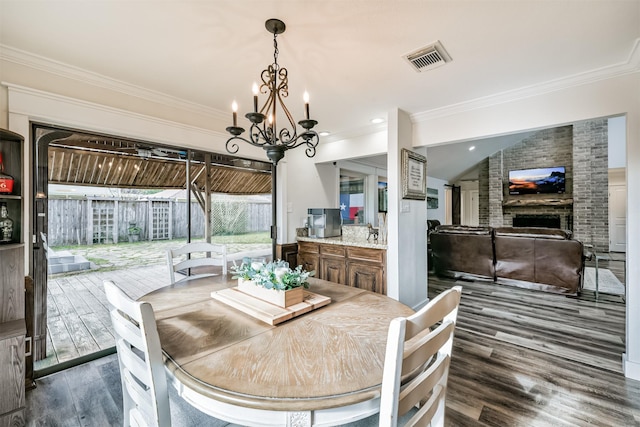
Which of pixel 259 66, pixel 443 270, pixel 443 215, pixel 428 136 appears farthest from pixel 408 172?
pixel 443 215

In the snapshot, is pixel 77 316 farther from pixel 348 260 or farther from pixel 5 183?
pixel 348 260

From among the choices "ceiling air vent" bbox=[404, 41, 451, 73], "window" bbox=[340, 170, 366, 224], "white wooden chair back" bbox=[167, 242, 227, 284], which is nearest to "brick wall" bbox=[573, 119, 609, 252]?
"window" bbox=[340, 170, 366, 224]

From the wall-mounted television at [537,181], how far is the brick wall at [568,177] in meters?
0.13

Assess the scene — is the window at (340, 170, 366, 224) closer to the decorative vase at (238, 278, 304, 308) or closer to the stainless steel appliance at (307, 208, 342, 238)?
the stainless steel appliance at (307, 208, 342, 238)

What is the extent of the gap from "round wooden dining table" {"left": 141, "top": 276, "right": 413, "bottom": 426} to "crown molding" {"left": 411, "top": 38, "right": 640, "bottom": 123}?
235 centimetres

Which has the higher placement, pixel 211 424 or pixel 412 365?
pixel 412 365

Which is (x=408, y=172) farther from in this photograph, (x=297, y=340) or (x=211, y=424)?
(x=211, y=424)

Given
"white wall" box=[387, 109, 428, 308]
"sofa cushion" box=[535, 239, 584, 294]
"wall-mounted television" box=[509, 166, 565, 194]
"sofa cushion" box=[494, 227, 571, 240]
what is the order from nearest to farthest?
"white wall" box=[387, 109, 428, 308]
"sofa cushion" box=[535, 239, 584, 294]
"sofa cushion" box=[494, 227, 571, 240]
"wall-mounted television" box=[509, 166, 565, 194]

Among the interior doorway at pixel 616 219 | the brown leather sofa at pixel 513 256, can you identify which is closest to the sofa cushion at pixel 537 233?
the brown leather sofa at pixel 513 256

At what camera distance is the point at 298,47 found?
6.17 ft

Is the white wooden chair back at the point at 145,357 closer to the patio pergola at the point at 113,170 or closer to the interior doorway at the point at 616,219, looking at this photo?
the patio pergola at the point at 113,170

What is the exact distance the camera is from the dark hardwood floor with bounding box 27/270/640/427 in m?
1.66

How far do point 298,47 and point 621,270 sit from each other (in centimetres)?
727

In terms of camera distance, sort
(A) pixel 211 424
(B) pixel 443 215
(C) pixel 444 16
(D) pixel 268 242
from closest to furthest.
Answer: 1. (A) pixel 211 424
2. (C) pixel 444 16
3. (D) pixel 268 242
4. (B) pixel 443 215
